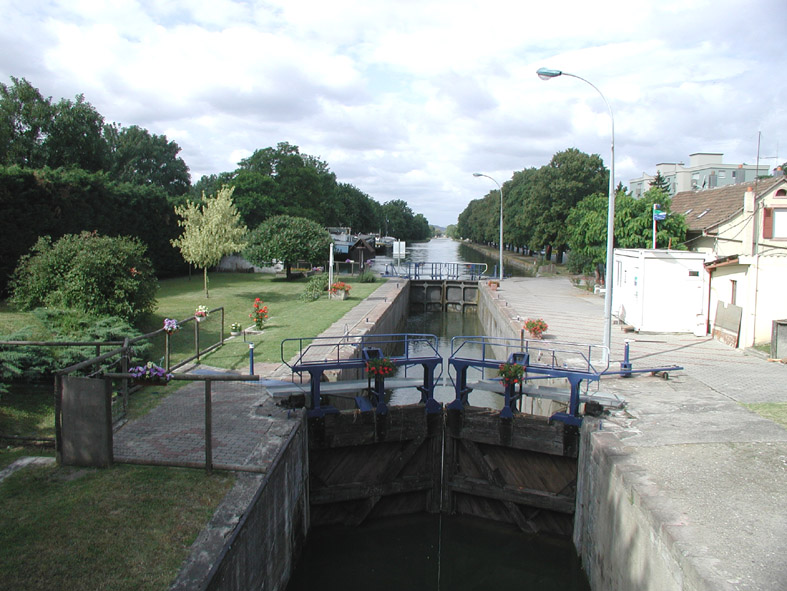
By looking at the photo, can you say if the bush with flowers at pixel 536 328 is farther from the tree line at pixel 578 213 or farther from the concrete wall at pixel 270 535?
the concrete wall at pixel 270 535

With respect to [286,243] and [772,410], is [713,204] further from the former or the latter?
[286,243]

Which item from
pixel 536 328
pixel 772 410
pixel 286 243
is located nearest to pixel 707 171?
pixel 286 243

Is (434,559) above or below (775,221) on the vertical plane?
below

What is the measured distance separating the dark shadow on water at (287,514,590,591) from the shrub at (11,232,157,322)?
7.79m

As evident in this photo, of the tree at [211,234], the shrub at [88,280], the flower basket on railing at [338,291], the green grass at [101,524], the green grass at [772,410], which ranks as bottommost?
the green grass at [101,524]

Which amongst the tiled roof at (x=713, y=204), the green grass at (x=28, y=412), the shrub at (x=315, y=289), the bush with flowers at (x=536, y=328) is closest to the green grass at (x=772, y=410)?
the bush with flowers at (x=536, y=328)

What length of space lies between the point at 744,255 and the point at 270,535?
13571mm

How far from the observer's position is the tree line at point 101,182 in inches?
796

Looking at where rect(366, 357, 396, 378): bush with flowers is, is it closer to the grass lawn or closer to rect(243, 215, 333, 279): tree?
the grass lawn

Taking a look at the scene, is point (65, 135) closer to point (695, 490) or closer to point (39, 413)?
point (39, 413)

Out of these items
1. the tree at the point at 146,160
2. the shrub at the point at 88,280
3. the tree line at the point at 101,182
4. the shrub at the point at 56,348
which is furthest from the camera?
the tree at the point at 146,160

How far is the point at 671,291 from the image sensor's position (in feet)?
54.1

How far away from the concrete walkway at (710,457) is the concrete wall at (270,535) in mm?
4260

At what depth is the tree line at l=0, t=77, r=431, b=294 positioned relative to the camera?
2022cm
